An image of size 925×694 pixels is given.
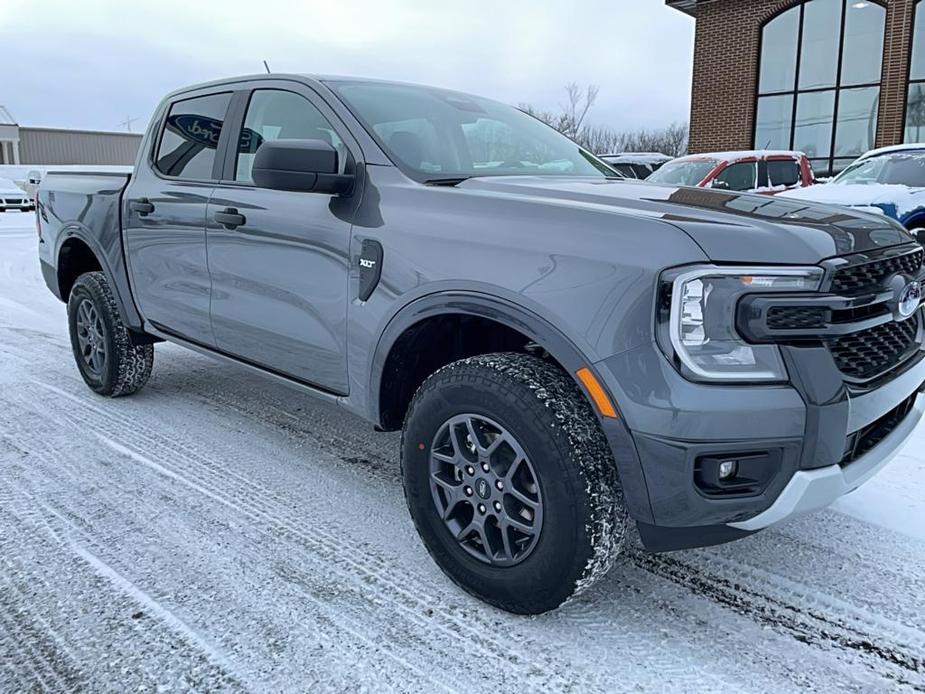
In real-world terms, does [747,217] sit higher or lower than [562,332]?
higher

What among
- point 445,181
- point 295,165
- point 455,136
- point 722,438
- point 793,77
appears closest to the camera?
point 722,438

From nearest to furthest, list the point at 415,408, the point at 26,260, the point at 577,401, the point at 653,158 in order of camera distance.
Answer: the point at 577,401 → the point at 415,408 → the point at 26,260 → the point at 653,158

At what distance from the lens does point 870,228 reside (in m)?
2.37

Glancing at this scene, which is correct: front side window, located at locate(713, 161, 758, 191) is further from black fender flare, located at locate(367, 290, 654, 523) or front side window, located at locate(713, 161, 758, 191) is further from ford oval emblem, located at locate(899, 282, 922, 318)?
black fender flare, located at locate(367, 290, 654, 523)

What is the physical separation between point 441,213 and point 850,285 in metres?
1.28

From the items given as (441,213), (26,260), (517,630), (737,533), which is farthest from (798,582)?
(26,260)

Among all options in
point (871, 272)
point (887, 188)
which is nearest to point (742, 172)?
point (887, 188)

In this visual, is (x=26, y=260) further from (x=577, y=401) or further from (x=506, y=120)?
(x=577, y=401)

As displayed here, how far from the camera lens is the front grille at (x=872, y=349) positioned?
2.14 meters

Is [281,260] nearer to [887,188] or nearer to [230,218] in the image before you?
[230,218]

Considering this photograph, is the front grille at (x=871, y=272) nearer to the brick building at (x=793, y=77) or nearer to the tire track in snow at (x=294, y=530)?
the tire track in snow at (x=294, y=530)

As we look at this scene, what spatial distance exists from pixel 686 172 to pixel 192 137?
29.2ft

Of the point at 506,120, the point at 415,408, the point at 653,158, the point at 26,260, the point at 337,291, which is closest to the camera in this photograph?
the point at 415,408

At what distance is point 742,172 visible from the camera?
1145cm
